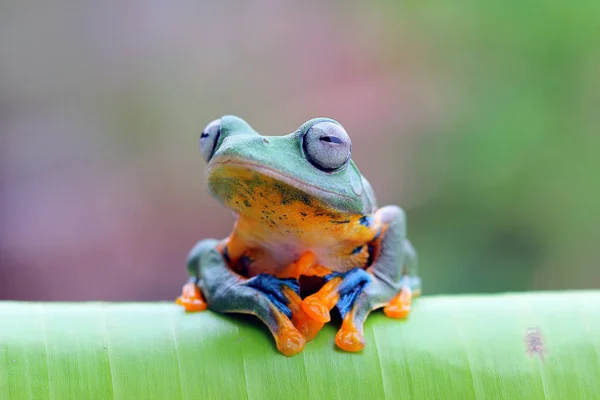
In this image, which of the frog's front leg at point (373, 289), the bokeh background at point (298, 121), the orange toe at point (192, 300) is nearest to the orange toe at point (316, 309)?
the frog's front leg at point (373, 289)

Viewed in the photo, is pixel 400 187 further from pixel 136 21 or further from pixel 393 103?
pixel 136 21

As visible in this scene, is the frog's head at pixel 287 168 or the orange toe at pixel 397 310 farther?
the orange toe at pixel 397 310

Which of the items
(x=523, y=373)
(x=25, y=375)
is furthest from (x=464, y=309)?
(x=25, y=375)

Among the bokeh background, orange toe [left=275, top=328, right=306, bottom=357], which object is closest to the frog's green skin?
orange toe [left=275, top=328, right=306, bottom=357]

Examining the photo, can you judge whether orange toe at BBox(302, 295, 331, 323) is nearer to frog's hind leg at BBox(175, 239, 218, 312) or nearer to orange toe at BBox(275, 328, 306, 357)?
orange toe at BBox(275, 328, 306, 357)

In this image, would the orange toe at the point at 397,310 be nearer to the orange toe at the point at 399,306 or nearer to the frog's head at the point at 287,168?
the orange toe at the point at 399,306
